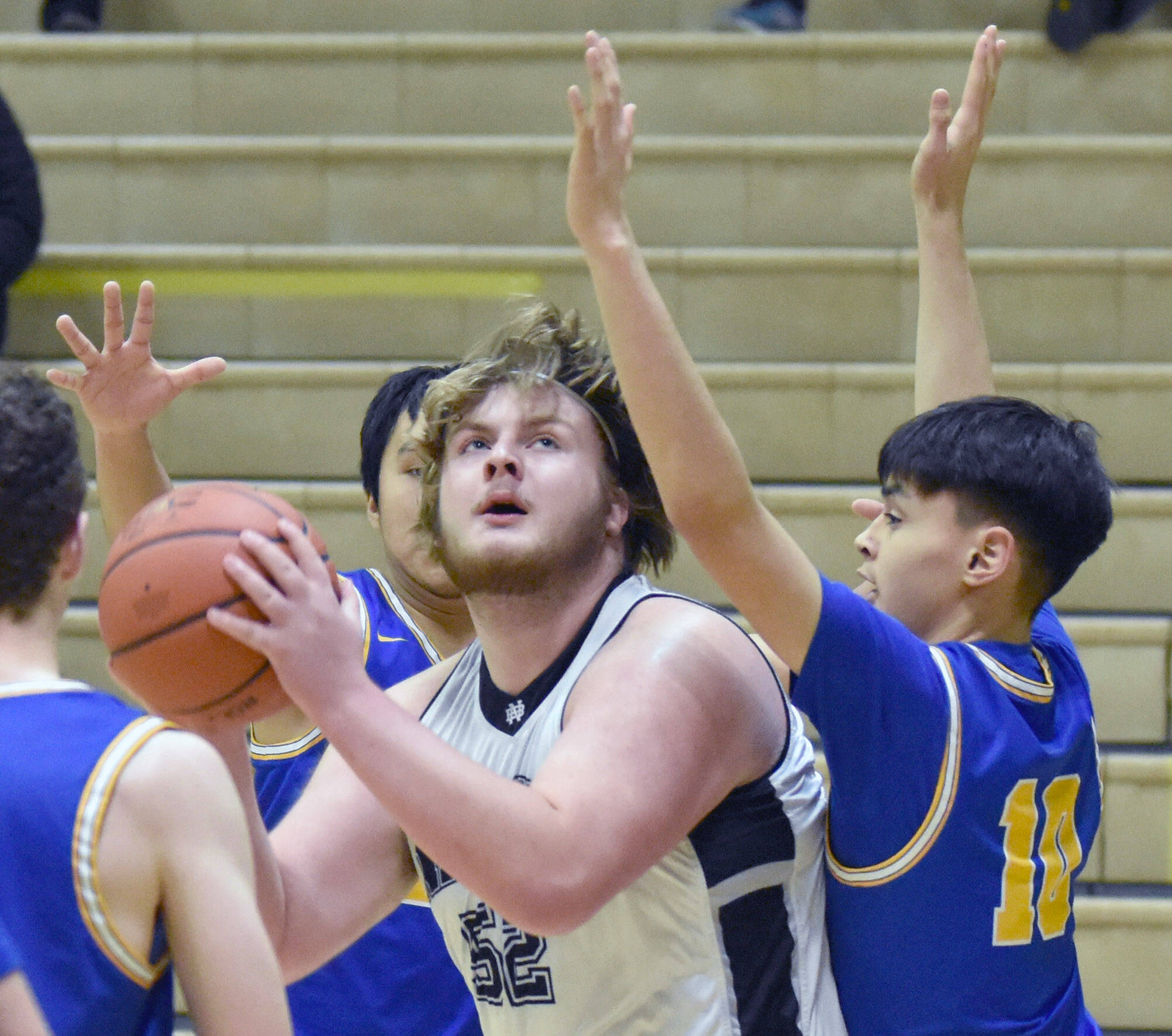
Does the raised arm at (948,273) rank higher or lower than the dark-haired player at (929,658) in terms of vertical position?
higher

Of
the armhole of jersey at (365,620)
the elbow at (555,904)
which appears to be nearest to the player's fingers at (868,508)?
the elbow at (555,904)

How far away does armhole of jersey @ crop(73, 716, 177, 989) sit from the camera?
1511 mm

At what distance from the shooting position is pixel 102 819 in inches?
59.7

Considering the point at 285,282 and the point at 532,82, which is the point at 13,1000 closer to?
the point at 285,282

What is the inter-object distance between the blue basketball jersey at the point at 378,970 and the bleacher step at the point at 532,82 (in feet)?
12.1

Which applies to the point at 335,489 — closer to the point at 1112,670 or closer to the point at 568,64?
the point at 568,64

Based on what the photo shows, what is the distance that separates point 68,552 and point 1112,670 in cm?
365

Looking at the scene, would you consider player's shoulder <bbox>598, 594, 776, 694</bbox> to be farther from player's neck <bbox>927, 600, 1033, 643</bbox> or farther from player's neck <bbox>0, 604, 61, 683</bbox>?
player's neck <bbox>0, 604, 61, 683</bbox>

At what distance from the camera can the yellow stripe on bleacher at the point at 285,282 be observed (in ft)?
18.1

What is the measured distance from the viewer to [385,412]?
3.16 metres

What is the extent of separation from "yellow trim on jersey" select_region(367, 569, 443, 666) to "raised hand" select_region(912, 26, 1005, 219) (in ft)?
4.22

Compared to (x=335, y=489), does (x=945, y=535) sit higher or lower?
higher

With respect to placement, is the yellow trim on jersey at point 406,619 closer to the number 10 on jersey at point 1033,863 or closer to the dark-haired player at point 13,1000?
the number 10 on jersey at point 1033,863

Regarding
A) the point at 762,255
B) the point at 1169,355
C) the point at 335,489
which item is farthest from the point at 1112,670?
the point at 335,489
